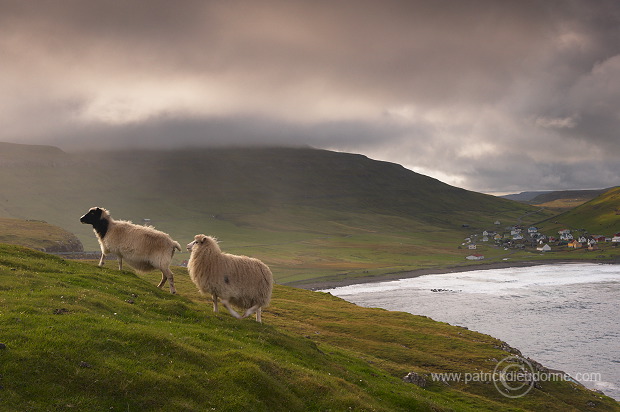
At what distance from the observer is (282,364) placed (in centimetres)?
1731

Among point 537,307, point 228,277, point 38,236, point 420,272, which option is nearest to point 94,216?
point 228,277

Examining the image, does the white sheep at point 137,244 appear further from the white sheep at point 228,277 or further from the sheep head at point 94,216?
the white sheep at point 228,277

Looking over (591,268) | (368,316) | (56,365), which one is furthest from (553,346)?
(591,268)

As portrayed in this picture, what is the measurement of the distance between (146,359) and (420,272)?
509 ft

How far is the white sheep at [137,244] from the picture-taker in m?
24.1

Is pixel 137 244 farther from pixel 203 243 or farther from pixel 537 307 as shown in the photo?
pixel 537 307

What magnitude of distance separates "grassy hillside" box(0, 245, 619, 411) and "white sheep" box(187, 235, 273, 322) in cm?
115

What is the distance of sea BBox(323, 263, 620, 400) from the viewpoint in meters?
51.6

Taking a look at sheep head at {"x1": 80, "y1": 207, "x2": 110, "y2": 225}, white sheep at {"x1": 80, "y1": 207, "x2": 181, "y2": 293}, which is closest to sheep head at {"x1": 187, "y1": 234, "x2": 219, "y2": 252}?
white sheep at {"x1": 80, "y1": 207, "x2": 181, "y2": 293}

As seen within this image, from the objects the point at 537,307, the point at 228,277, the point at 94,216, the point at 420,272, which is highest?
the point at 94,216

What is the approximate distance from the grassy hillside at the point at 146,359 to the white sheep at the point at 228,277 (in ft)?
3.77

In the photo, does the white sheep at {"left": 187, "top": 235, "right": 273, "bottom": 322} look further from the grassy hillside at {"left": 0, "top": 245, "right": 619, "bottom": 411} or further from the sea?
the sea

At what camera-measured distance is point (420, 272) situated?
160000mm

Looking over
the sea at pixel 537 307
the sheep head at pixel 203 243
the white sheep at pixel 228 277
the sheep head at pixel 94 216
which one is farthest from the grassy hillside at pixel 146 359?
the sea at pixel 537 307
